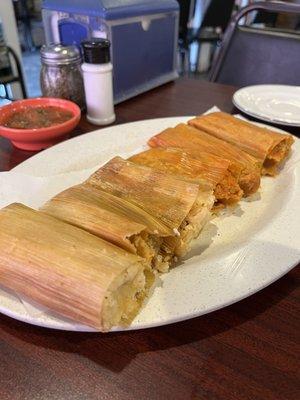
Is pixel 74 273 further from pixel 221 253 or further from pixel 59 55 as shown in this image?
pixel 59 55

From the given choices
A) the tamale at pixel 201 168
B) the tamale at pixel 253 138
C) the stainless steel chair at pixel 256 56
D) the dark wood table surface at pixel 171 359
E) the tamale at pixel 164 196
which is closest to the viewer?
the dark wood table surface at pixel 171 359

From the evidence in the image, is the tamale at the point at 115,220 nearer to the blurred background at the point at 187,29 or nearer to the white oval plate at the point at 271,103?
the white oval plate at the point at 271,103

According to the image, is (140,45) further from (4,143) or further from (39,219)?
(39,219)

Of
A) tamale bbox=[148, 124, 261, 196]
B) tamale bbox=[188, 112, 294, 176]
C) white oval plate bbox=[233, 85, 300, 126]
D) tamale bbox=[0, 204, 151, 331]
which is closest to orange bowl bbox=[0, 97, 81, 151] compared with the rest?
tamale bbox=[148, 124, 261, 196]

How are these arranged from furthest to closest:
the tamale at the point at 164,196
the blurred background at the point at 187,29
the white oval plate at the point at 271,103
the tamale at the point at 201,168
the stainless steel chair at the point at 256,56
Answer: the blurred background at the point at 187,29 → the stainless steel chair at the point at 256,56 → the white oval plate at the point at 271,103 → the tamale at the point at 201,168 → the tamale at the point at 164,196

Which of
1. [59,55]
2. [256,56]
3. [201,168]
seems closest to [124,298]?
[201,168]

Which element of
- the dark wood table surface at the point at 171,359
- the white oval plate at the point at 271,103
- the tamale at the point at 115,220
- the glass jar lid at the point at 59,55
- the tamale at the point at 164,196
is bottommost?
the dark wood table surface at the point at 171,359

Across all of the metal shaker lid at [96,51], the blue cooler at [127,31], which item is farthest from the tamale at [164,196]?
the blue cooler at [127,31]

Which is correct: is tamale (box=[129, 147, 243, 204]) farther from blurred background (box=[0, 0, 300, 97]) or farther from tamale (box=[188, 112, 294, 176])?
blurred background (box=[0, 0, 300, 97])
